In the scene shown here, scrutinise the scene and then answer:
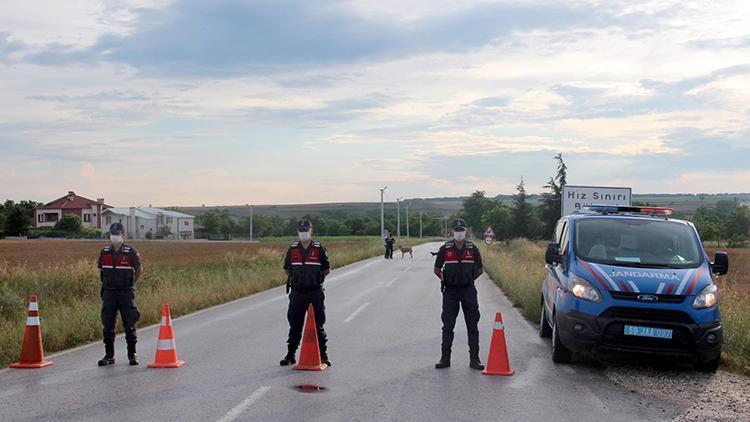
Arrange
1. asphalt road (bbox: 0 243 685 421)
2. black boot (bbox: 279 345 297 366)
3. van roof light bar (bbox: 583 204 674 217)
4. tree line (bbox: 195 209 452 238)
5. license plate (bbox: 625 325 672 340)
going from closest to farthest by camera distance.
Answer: asphalt road (bbox: 0 243 685 421) < license plate (bbox: 625 325 672 340) < black boot (bbox: 279 345 297 366) < van roof light bar (bbox: 583 204 674 217) < tree line (bbox: 195 209 452 238)

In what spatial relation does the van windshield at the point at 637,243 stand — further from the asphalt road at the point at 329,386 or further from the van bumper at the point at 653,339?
the asphalt road at the point at 329,386

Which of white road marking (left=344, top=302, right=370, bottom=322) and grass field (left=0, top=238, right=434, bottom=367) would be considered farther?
white road marking (left=344, top=302, right=370, bottom=322)

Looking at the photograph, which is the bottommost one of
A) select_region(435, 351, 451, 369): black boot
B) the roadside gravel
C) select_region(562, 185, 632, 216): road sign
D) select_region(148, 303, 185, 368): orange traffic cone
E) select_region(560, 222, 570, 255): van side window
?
the roadside gravel

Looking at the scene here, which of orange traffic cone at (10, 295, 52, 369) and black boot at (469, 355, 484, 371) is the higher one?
orange traffic cone at (10, 295, 52, 369)

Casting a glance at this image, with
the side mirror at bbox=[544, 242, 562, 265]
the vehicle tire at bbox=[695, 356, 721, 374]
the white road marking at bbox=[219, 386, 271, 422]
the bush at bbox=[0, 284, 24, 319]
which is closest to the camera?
the white road marking at bbox=[219, 386, 271, 422]

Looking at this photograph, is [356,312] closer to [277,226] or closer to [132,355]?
[132,355]

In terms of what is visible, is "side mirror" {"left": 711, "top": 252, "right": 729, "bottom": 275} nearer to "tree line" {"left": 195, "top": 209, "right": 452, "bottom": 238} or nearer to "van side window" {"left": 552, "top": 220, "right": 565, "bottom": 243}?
"van side window" {"left": 552, "top": 220, "right": 565, "bottom": 243}

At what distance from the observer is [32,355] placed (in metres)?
9.47

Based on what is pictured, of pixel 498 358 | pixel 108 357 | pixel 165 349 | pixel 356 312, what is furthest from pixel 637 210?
pixel 108 357

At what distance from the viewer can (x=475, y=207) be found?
176 m

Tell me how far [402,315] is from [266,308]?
341 centimetres

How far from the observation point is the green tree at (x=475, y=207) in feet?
562

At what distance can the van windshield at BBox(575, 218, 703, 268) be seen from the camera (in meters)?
9.69

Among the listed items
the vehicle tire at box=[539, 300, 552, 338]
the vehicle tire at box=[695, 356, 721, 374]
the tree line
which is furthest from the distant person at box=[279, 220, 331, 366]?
the tree line
